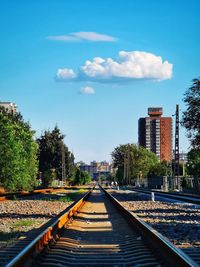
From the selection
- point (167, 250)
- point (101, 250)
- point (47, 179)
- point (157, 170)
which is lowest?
point (101, 250)

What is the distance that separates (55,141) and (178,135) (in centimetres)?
5544

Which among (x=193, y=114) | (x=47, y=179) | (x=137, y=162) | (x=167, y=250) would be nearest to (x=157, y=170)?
(x=137, y=162)

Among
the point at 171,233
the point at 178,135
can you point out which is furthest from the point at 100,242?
the point at 178,135

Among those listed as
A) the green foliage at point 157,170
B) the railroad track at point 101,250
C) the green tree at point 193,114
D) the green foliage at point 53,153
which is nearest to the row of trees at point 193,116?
the green tree at point 193,114

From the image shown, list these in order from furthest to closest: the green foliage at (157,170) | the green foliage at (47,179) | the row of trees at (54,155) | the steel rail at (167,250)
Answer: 1. the green foliage at (157,170)
2. the row of trees at (54,155)
3. the green foliage at (47,179)
4. the steel rail at (167,250)

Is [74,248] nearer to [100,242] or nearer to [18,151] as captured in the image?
[100,242]

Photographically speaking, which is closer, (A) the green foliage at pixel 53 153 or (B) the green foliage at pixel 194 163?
(B) the green foliage at pixel 194 163

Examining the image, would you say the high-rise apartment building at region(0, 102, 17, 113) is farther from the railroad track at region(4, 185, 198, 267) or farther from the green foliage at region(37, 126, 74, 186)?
the railroad track at region(4, 185, 198, 267)

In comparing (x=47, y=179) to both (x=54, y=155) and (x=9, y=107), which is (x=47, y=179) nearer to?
(x=54, y=155)

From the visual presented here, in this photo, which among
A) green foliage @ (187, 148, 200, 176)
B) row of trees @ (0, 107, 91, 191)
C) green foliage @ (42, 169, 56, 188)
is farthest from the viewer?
green foliage @ (42, 169, 56, 188)

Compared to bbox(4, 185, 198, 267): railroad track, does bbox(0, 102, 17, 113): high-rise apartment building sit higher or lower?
higher

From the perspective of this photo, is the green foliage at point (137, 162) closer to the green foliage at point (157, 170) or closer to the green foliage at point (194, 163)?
the green foliage at point (157, 170)

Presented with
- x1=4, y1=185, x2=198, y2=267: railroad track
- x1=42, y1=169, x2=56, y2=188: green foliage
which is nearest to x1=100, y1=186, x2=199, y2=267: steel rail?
x1=4, y1=185, x2=198, y2=267: railroad track

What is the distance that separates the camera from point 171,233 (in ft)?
48.6
